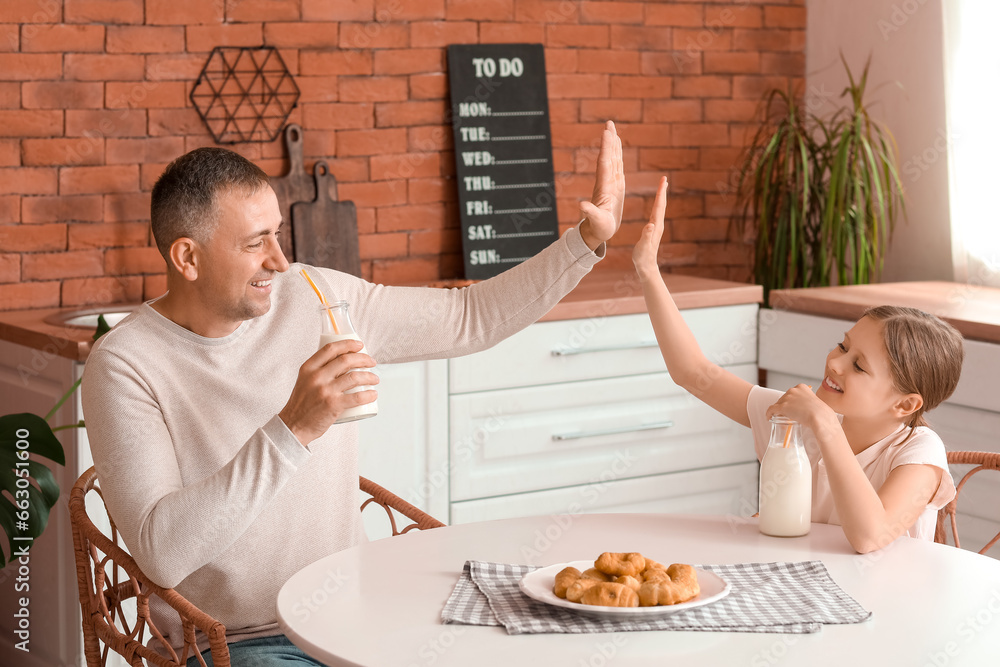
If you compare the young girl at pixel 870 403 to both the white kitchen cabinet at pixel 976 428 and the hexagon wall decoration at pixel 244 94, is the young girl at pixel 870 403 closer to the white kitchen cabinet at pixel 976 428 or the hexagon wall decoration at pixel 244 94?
the white kitchen cabinet at pixel 976 428

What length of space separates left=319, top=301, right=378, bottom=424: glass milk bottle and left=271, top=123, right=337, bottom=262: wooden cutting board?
158cm

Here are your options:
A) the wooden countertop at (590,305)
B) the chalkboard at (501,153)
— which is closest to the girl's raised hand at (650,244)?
the wooden countertop at (590,305)

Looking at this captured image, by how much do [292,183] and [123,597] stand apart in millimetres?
1495

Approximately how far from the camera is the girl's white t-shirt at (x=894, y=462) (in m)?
1.64

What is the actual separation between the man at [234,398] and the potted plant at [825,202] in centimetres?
165

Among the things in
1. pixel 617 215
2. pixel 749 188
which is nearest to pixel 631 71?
pixel 749 188

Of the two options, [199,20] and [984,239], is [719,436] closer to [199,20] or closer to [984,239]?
[984,239]

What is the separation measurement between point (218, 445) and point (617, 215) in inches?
28.1

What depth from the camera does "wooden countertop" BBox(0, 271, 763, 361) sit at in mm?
2311

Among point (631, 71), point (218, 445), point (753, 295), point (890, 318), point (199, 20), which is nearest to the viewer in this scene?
point (218, 445)

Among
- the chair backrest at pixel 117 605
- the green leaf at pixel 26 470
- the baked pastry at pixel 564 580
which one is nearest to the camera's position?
the baked pastry at pixel 564 580

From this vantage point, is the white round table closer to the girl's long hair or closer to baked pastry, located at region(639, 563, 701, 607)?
baked pastry, located at region(639, 563, 701, 607)

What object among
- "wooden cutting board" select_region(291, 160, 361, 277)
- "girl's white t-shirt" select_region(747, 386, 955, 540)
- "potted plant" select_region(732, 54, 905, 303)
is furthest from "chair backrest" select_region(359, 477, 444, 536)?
"potted plant" select_region(732, 54, 905, 303)

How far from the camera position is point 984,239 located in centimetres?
328
